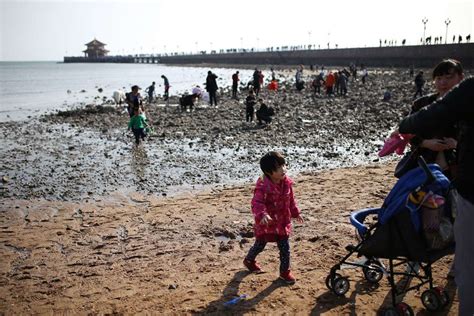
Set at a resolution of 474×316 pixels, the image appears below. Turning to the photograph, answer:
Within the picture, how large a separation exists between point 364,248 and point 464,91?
1.54 metres

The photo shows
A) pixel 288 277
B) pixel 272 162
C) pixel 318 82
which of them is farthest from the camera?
pixel 318 82

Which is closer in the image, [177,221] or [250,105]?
[177,221]

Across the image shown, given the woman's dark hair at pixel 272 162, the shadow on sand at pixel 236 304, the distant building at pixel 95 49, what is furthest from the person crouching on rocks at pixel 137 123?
the distant building at pixel 95 49

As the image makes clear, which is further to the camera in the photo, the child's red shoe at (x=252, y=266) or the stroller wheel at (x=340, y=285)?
the child's red shoe at (x=252, y=266)

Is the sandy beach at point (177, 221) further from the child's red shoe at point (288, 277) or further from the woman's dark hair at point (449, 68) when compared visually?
the woman's dark hair at point (449, 68)

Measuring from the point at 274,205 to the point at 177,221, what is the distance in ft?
8.75

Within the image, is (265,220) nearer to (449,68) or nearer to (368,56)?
(449,68)

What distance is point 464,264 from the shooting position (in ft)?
8.83

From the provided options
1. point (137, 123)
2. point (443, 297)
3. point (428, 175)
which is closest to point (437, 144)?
point (428, 175)

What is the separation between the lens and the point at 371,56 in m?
67.9

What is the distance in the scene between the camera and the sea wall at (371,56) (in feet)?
162

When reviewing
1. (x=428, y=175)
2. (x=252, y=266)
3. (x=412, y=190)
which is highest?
(x=428, y=175)

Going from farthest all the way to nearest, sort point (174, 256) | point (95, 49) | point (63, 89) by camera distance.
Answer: point (95, 49), point (63, 89), point (174, 256)

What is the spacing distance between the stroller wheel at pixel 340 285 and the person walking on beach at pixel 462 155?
134 cm
